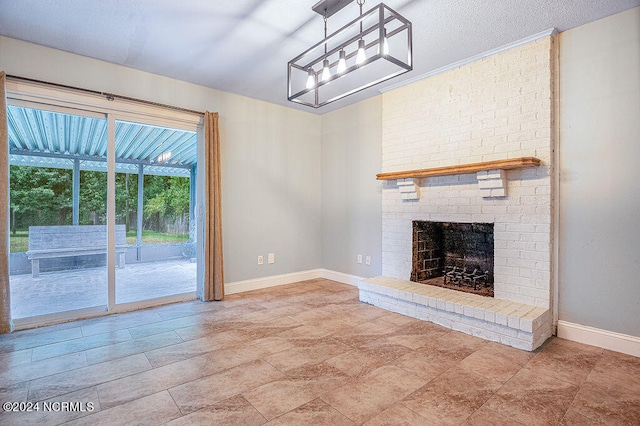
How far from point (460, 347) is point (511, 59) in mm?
2643

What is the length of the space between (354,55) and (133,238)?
3.18 metres

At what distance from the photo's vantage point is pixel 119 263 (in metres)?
3.62

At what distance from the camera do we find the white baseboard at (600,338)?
2412 millimetres

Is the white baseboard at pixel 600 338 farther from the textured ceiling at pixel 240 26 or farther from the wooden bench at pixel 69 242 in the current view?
the wooden bench at pixel 69 242

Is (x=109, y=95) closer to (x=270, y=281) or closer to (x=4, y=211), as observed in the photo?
(x=4, y=211)

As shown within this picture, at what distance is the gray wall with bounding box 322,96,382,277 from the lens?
436cm

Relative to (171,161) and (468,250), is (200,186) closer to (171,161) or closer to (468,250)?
(171,161)

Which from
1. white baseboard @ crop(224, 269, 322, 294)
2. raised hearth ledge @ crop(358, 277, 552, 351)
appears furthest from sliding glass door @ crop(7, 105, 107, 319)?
raised hearth ledge @ crop(358, 277, 552, 351)

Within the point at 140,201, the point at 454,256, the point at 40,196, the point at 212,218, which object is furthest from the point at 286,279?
the point at 40,196

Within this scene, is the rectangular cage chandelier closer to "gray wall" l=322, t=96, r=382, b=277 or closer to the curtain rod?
"gray wall" l=322, t=96, r=382, b=277

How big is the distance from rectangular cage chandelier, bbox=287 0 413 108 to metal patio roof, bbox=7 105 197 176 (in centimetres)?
176

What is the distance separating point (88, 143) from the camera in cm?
346

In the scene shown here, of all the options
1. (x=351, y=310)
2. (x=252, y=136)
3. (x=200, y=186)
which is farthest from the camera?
(x=252, y=136)

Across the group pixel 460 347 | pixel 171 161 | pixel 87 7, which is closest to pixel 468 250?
pixel 460 347
